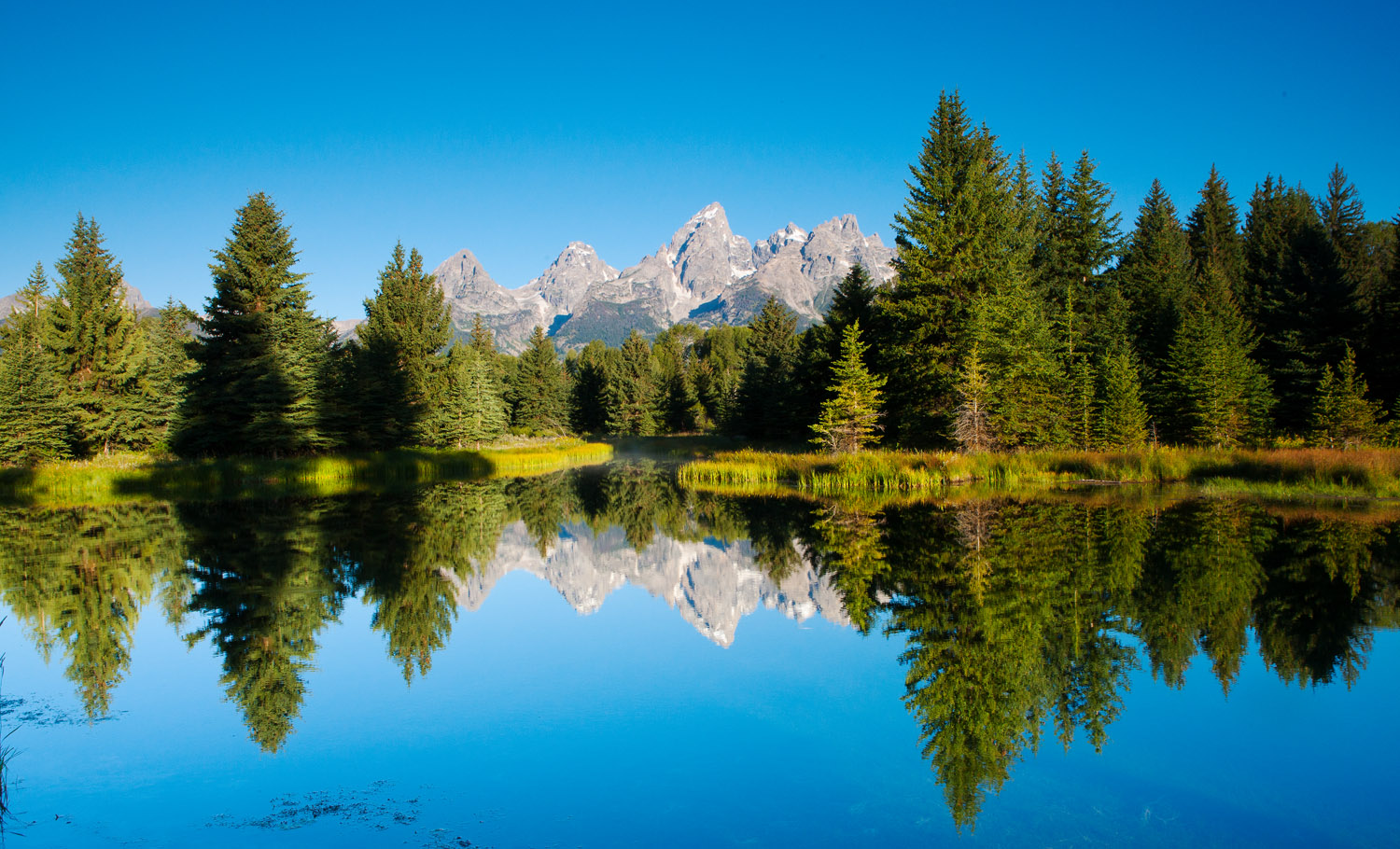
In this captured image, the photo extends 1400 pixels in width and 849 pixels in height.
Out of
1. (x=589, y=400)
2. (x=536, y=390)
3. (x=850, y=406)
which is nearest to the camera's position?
(x=850, y=406)

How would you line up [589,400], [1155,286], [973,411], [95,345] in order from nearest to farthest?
[973,411] → [95,345] → [1155,286] → [589,400]

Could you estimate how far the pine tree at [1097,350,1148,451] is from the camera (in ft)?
108

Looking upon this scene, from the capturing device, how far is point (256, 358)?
3328 cm

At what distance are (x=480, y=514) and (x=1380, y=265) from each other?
63.0m

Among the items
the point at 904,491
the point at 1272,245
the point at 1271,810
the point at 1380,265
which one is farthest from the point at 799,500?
the point at 1380,265

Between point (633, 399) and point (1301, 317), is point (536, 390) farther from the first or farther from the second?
point (1301, 317)

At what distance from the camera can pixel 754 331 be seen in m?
69.5

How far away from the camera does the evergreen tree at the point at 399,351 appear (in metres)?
42.3

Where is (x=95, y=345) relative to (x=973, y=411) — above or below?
above

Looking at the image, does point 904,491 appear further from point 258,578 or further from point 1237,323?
point 1237,323

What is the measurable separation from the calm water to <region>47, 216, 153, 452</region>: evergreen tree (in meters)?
28.3

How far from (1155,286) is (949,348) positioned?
19379 millimetres

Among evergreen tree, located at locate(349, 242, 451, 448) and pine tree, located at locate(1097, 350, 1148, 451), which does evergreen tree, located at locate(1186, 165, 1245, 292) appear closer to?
pine tree, located at locate(1097, 350, 1148, 451)

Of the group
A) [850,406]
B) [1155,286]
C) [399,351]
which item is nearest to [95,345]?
[399,351]
